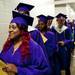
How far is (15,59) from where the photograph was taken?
2.43 m

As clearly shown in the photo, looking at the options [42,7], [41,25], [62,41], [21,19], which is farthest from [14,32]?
[42,7]

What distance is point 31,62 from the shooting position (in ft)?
8.00

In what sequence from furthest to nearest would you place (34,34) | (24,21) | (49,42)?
(49,42) < (34,34) < (24,21)

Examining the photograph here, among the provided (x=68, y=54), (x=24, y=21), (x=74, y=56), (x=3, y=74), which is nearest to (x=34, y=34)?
(x=24, y=21)

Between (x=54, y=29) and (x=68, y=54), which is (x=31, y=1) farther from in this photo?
(x=68, y=54)

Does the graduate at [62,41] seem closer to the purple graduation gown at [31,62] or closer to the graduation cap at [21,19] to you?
the graduation cap at [21,19]

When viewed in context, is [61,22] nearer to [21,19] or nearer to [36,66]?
[21,19]

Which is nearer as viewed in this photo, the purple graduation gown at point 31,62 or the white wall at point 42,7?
the purple graduation gown at point 31,62

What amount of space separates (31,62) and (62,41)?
225 centimetres

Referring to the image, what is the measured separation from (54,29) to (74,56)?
34.3 inches

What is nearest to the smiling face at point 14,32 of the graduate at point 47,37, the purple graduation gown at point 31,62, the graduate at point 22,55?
the graduate at point 22,55

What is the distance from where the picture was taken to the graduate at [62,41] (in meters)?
4.61

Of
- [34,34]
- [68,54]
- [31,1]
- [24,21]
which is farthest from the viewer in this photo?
[68,54]

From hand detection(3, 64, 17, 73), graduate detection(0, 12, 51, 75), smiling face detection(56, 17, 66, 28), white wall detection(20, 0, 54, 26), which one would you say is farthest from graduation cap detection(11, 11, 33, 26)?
smiling face detection(56, 17, 66, 28)
